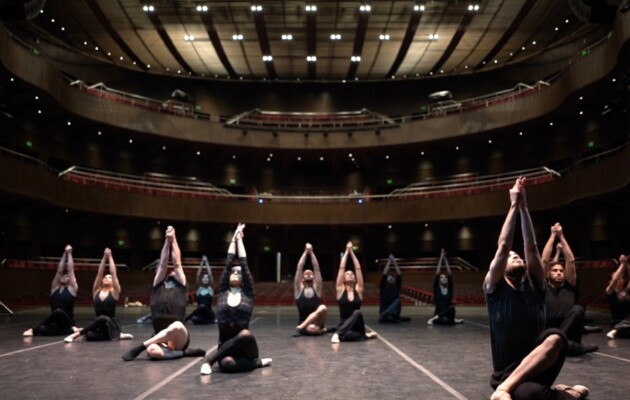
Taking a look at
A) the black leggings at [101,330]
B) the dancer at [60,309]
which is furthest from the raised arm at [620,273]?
the dancer at [60,309]

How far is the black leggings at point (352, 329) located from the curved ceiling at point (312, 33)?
19.7 m

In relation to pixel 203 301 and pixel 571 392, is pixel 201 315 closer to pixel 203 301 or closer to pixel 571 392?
pixel 203 301

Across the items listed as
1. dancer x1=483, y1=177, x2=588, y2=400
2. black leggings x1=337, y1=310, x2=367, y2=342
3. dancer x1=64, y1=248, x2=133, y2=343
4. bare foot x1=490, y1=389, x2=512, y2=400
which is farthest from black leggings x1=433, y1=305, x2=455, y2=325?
bare foot x1=490, y1=389, x2=512, y2=400

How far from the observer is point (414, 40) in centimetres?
3081

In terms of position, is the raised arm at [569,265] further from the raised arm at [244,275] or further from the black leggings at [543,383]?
the raised arm at [244,275]

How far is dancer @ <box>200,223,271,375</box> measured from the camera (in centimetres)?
627

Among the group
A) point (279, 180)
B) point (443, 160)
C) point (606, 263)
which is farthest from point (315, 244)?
point (606, 263)

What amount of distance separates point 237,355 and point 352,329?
3.51 meters

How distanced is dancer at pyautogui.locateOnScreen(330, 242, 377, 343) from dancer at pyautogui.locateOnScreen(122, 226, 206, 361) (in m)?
2.82

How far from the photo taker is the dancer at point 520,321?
437 centimetres

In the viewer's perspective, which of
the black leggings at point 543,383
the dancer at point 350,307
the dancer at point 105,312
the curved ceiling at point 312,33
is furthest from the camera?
the curved ceiling at point 312,33

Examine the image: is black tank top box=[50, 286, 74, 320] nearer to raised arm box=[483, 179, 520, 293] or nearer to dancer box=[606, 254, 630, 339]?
raised arm box=[483, 179, 520, 293]

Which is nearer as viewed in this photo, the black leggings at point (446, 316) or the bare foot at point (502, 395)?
the bare foot at point (502, 395)

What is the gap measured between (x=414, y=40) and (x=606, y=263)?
1586cm
